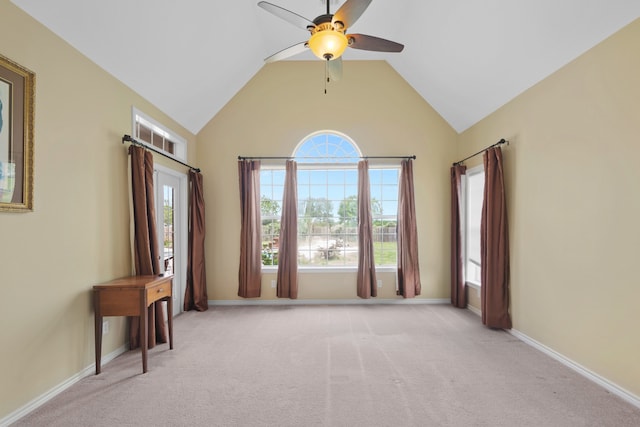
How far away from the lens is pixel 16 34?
77.5 inches

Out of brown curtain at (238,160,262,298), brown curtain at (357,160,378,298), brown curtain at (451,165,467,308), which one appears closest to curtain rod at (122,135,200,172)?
brown curtain at (238,160,262,298)

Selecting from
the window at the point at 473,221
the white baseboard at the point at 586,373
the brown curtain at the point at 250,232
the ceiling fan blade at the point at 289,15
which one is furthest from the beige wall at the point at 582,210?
the brown curtain at the point at 250,232

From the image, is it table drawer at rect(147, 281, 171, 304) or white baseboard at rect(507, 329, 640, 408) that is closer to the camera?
white baseboard at rect(507, 329, 640, 408)

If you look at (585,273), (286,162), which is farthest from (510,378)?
(286,162)

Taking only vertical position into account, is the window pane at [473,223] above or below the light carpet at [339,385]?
above

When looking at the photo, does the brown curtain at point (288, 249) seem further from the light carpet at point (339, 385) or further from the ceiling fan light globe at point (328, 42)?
the ceiling fan light globe at point (328, 42)

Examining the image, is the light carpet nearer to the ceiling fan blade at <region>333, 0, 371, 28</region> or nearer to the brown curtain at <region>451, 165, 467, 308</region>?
the brown curtain at <region>451, 165, 467, 308</region>

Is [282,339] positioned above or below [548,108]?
below

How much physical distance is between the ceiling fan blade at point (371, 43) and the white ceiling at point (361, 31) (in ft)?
3.79

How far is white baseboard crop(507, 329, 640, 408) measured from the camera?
2146mm

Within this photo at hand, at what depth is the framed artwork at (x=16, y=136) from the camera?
1.88 meters

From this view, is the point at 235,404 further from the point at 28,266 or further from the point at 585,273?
the point at 585,273

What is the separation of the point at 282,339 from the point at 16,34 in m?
3.29

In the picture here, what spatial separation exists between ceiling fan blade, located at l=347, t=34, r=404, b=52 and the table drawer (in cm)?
264
